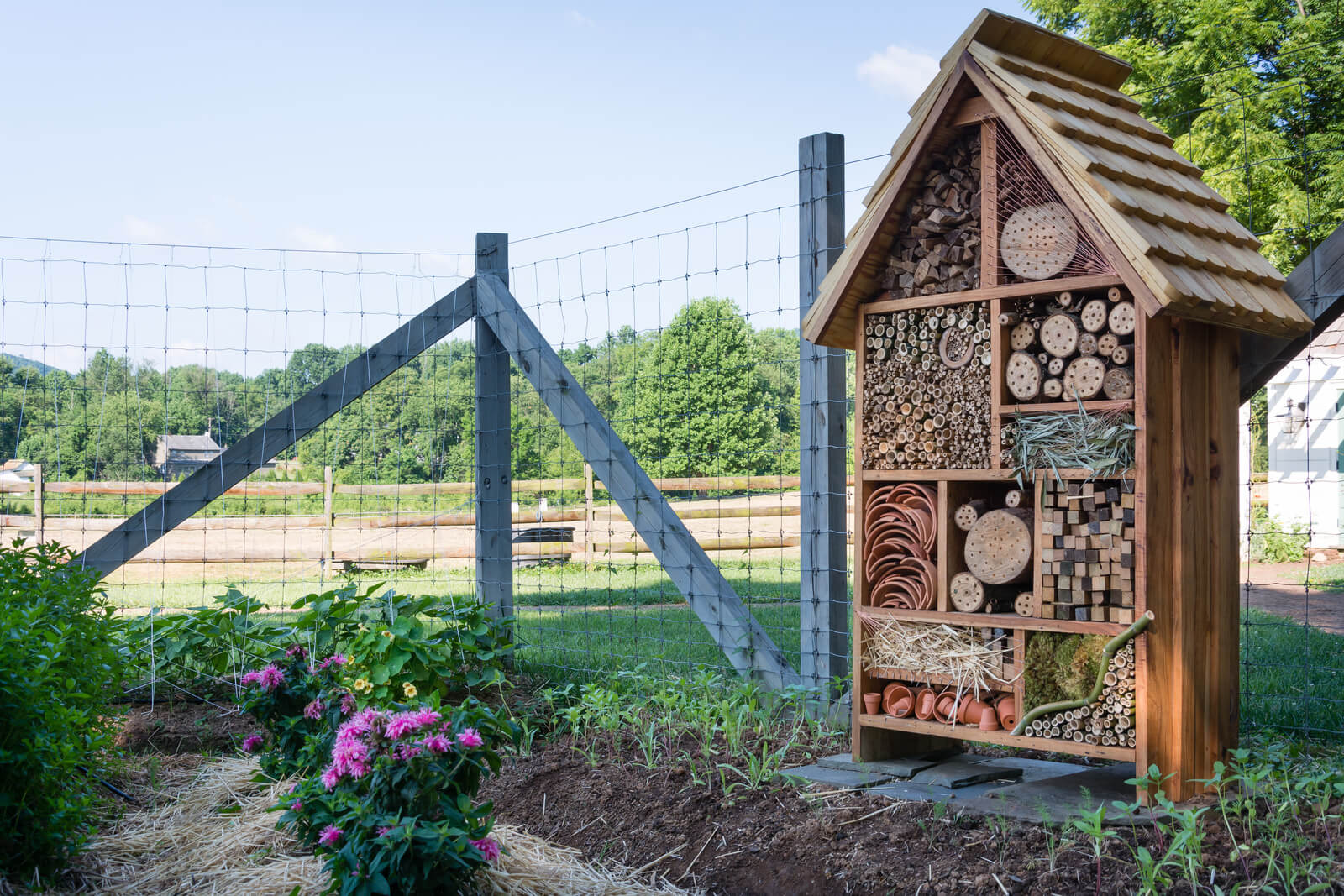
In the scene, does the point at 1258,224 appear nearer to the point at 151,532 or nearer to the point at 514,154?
the point at 151,532

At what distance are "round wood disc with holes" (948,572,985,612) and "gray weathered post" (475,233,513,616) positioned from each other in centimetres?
329

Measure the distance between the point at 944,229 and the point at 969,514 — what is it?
1.06 meters

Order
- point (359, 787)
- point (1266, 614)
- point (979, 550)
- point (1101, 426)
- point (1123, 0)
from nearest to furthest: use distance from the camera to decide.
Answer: point (359, 787) → point (1101, 426) → point (979, 550) → point (1266, 614) → point (1123, 0)

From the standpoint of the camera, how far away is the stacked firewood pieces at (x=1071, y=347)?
130 inches

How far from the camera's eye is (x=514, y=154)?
26.1m

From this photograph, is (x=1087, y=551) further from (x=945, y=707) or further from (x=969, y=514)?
(x=945, y=707)

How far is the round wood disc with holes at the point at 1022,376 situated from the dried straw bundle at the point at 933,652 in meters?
0.88

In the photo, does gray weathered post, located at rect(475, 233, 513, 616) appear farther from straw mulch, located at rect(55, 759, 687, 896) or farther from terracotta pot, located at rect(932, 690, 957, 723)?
terracotta pot, located at rect(932, 690, 957, 723)

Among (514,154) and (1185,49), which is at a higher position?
(514,154)

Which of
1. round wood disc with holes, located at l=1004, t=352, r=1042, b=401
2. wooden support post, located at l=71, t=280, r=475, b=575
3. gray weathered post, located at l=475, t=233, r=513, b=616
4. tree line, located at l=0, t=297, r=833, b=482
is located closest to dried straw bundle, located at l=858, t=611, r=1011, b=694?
round wood disc with holes, located at l=1004, t=352, r=1042, b=401

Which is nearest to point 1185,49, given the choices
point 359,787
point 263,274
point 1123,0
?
point 1123,0

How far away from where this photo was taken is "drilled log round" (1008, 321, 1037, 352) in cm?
351

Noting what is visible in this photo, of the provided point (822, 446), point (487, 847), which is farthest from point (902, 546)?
point (487, 847)

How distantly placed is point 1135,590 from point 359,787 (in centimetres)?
243
